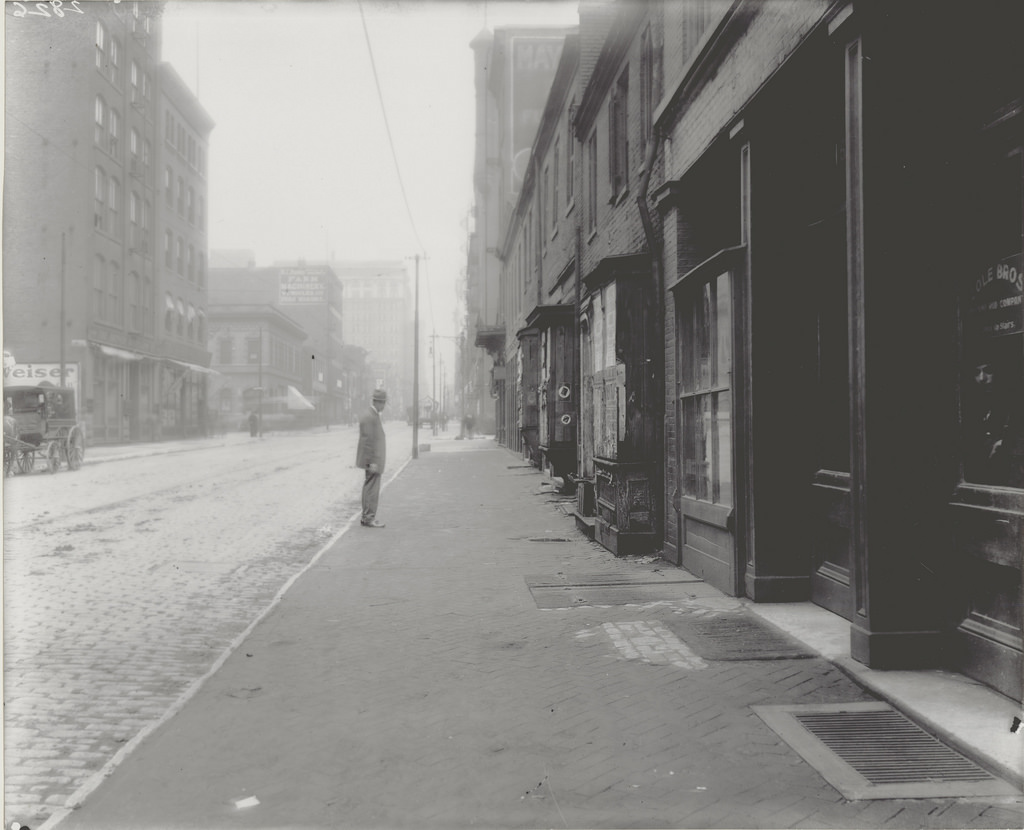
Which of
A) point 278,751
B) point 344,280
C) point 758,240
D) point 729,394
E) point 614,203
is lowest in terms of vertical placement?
point 278,751

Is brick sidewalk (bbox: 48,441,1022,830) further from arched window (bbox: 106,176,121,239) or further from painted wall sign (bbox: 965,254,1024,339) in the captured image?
arched window (bbox: 106,176,121,239)

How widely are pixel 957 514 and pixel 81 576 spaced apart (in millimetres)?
7259

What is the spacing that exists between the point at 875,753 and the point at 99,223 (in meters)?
28.4

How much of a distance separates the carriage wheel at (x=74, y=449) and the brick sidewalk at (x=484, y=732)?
17.1 meters

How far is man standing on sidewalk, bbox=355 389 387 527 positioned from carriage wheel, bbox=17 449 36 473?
1075cm

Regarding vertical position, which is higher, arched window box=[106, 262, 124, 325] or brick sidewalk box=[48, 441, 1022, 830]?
arched window box=[106, 262, 124, 325]

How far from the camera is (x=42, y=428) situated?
66.4ft

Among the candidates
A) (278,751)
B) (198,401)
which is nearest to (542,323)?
(278,751)

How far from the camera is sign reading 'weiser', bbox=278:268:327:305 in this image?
106ft

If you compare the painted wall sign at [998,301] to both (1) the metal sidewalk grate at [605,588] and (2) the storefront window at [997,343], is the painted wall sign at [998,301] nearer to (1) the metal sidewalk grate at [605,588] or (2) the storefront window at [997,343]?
(2) the storefront window at [997,343]

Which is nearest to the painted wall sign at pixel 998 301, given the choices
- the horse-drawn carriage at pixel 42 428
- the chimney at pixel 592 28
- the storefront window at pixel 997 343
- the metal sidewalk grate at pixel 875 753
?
the storefront window at pixel 997 343

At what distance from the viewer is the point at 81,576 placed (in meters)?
7.92

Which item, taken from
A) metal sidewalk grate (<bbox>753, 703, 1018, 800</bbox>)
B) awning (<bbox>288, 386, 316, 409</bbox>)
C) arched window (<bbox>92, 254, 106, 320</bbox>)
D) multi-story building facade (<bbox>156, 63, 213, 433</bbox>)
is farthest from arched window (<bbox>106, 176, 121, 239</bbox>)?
awning (<bbox>288, 386, 316, 409</bbox>)

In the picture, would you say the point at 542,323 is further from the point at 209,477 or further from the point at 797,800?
the point at 797,800
